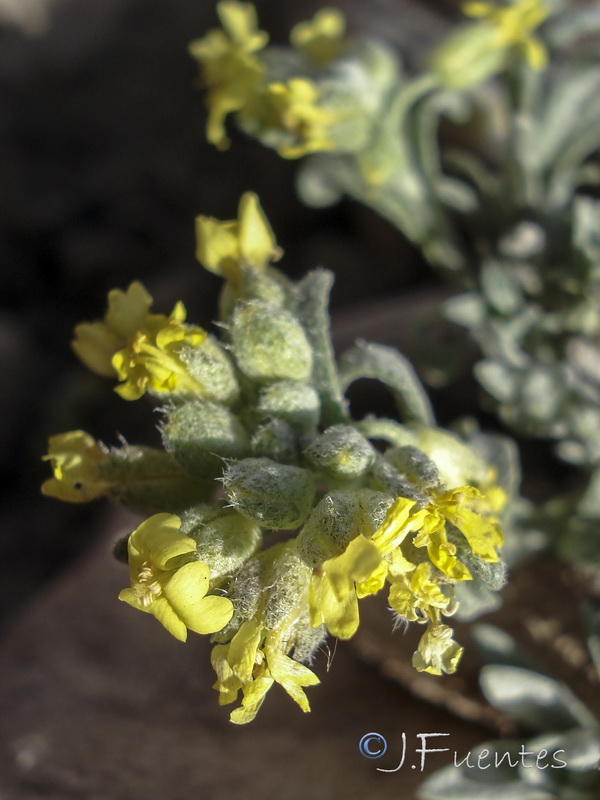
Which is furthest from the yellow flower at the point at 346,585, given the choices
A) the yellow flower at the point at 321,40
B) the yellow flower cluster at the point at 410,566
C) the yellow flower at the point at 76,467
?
the yellow flower at the point at 321,40

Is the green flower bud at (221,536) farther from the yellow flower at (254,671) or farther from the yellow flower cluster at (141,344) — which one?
the yellow flower cluster at (141,344)

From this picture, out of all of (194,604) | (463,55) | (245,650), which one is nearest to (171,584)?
(194,604)

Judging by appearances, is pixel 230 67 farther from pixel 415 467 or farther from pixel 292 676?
pixel 292 676

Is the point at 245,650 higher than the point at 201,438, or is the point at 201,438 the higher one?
the point at 201,438

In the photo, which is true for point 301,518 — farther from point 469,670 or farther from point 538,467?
point 538,467

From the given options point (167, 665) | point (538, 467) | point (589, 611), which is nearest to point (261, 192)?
point (538, 467)

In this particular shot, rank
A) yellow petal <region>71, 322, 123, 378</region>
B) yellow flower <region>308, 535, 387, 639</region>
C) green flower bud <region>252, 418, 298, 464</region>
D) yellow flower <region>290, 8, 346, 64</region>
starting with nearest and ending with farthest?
yellow flower <region>308, 535, 387, 639</region> < green flower bud <region>252, 418, 298, 464</region> < yellow petal <region>71, 322, 123, 378</region> < yellow flower <region>290, 8, 346, 64</region>

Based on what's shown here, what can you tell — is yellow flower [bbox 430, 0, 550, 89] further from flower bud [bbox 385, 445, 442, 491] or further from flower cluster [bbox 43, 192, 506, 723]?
flower bud [bbox 385, 445, 442, 491]

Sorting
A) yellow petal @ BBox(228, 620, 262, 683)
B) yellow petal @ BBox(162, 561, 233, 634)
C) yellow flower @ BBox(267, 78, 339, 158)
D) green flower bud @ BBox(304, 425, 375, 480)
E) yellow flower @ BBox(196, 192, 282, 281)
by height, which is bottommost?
yellow petal @ BBox(228, 620, 262, 683)

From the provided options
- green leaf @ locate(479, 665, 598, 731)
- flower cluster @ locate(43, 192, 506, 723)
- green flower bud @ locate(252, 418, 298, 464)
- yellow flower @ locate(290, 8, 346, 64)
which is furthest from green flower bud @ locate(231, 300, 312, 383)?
yellow flower @ locate(290, 8, 346, 64)
